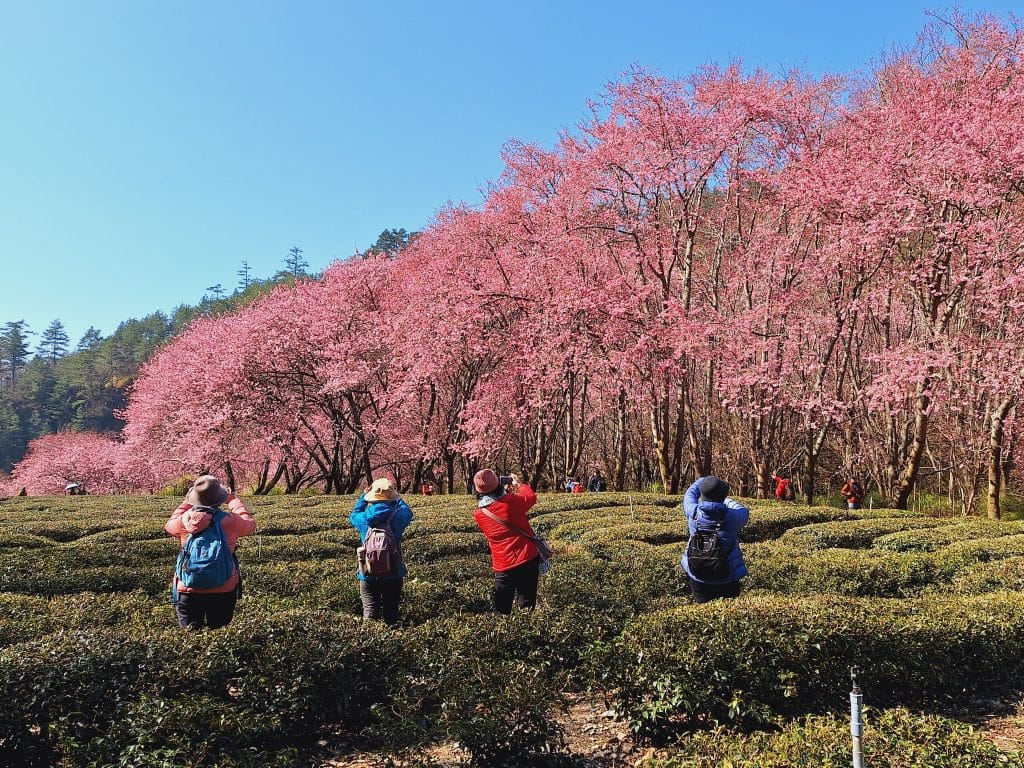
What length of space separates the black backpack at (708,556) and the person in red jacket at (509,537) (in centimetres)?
137

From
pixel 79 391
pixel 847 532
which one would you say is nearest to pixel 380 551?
pixel 847 532

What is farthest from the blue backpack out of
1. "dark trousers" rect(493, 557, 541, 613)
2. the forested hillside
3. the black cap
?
the forested hillside

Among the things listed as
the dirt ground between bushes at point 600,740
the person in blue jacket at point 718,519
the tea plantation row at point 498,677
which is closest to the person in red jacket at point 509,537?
Result: the tea plantation row at point 498,677

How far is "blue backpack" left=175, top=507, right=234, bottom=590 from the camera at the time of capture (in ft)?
16.9

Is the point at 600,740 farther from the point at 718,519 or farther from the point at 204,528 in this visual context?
the point at 204,528

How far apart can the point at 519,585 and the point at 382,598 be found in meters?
1.22

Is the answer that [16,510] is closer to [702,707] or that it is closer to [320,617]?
[320,617]

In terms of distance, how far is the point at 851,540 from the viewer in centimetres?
1178

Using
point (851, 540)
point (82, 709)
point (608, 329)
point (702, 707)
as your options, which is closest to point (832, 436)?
point (608, 329)

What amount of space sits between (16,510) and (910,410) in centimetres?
2712

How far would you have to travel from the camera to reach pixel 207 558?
5.16 meters

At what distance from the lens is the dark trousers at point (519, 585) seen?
6223mm

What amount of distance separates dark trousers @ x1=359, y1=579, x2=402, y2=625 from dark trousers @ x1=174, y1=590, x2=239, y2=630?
1169 mm

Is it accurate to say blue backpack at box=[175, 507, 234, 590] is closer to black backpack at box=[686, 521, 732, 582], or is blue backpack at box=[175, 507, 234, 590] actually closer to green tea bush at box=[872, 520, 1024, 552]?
black backpack at box=[686, 521, 732, 582]
